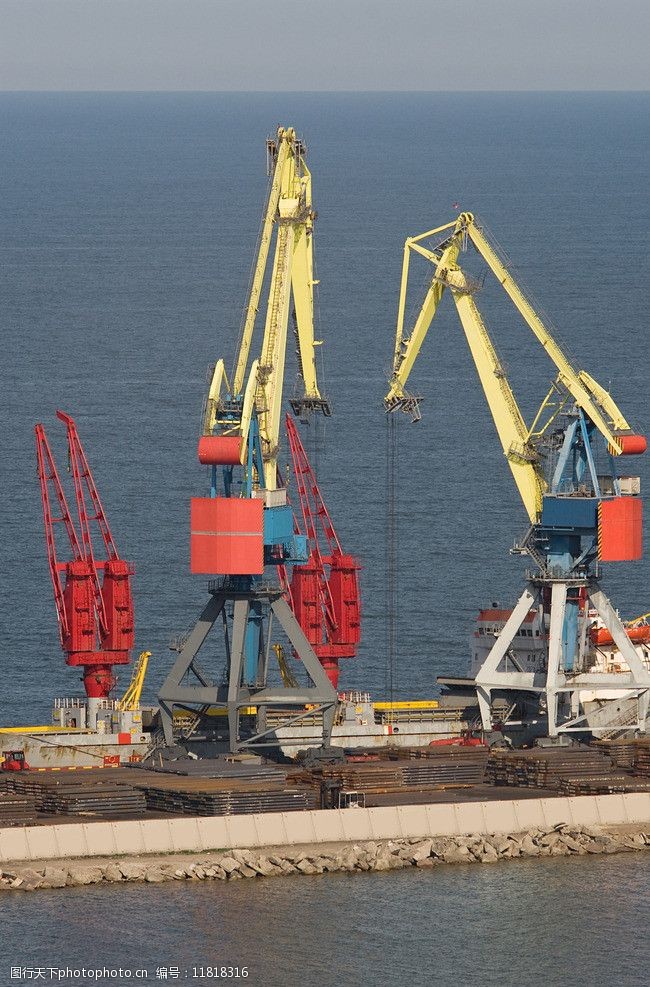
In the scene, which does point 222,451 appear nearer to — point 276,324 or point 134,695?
point 276,324

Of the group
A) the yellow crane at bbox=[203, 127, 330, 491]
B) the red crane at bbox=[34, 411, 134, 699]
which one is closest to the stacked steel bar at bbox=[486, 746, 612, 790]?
the yellow crane at bbox=[203, 127, 330, 491]

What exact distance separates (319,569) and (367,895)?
95.4ft

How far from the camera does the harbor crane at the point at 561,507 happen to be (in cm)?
10831

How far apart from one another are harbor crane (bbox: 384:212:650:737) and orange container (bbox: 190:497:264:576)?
364 inches

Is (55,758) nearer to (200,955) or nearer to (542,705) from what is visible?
(542,705)

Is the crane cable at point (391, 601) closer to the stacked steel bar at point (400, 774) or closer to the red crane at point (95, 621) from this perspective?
the red crane at point (95, 621)

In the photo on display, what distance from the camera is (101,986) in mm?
78500

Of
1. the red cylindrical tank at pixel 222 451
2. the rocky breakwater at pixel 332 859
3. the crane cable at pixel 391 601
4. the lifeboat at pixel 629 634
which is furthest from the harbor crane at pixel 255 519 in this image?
the rocky breakwater at pixel 332 859

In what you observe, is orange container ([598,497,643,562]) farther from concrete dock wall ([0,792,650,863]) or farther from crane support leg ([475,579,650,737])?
concrete dock wall ([0,792,650,863])

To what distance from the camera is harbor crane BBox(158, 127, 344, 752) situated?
4077 inches

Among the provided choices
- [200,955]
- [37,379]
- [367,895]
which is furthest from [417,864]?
[37,379]

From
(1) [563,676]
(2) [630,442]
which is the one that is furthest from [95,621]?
(2) [630,442]

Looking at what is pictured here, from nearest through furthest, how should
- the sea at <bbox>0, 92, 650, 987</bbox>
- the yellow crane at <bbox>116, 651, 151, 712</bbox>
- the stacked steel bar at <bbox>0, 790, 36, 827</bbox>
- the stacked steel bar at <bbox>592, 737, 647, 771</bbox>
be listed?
the sea at <bbox>0, 92, 650, 987</bbox> → the stacked steel bar at <bbox>0, 790, 36, 827</bbox> → the stacked steel bar at <bbox>592, 737, 647, 771</bbox> → the yellow crane at <bbox>116, 651, 151, 712</bbox>

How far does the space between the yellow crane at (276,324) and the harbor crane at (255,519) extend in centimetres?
4
